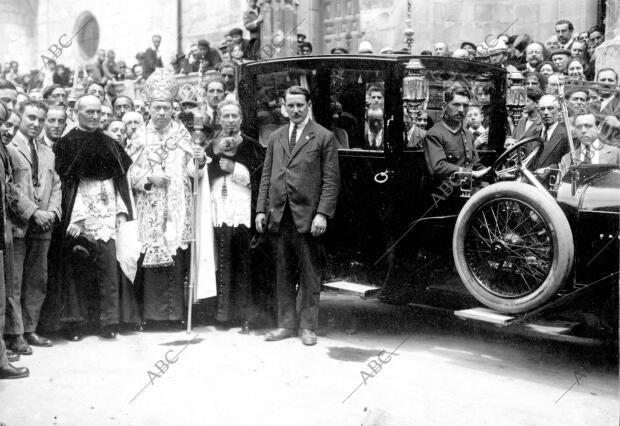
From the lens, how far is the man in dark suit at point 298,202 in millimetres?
5867

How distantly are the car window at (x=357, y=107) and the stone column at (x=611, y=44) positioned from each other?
3.48 meters

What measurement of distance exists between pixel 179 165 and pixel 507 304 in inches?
119

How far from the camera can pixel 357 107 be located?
19.5 ft

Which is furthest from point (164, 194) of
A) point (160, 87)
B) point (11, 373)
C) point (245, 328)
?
point (11, 373)

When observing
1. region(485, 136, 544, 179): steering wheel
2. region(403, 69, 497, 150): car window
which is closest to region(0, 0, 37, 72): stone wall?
region(403, 69, 497, 150): car window

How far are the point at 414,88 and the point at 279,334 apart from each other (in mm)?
2236

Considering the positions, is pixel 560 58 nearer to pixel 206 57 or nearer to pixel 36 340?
pixel 36 340

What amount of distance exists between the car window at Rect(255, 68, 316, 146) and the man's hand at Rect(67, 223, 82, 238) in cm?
174

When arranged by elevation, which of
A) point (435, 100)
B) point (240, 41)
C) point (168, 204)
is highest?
point (240, 41)

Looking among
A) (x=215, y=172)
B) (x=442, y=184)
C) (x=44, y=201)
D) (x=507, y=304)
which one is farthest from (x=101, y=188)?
(x=507, y=304)

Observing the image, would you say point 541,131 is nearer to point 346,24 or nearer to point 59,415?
point 59,415

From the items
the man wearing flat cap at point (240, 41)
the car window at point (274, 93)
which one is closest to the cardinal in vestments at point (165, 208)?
the car window at point (274, 93)

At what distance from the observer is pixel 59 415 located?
4.28m

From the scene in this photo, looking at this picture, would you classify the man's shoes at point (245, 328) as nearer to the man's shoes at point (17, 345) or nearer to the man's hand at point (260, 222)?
the man's hand at point (260, 222)
